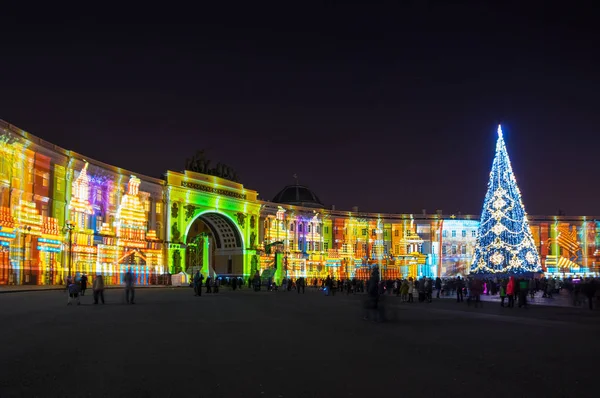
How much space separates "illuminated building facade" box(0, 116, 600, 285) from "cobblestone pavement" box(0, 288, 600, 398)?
31.6 m

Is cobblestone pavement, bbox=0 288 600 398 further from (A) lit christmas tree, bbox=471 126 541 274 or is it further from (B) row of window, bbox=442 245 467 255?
A: (B) row of window, bbox=442 245 467 255

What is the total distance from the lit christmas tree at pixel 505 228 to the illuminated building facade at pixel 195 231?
25948 mm

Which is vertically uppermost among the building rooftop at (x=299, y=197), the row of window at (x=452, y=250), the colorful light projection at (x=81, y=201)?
the building rooftop at (x=299, y=197)

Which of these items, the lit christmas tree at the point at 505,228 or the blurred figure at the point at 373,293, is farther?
the lit christmas tree at the point at 505,228

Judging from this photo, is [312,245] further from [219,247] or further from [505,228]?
[505,228]

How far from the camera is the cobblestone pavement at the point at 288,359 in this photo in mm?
8461

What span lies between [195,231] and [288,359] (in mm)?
80462

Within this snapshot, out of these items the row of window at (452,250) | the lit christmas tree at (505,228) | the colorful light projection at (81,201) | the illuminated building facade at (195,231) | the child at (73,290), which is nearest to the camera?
the child at (73,290)

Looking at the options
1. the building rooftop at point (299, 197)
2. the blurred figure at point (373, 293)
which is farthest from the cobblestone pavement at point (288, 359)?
the building rooftop at point (299, 197)

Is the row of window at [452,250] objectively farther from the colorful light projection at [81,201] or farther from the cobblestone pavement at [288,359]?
the cobblestone pavement at [288,359]

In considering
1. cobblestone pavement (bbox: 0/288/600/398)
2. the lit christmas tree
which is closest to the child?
cobblestone pavement (bbox: 0/288/600/398)

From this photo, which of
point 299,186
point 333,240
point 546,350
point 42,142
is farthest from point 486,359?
point 299,186

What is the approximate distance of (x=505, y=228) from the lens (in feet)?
166

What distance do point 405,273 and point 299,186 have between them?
2303cm
